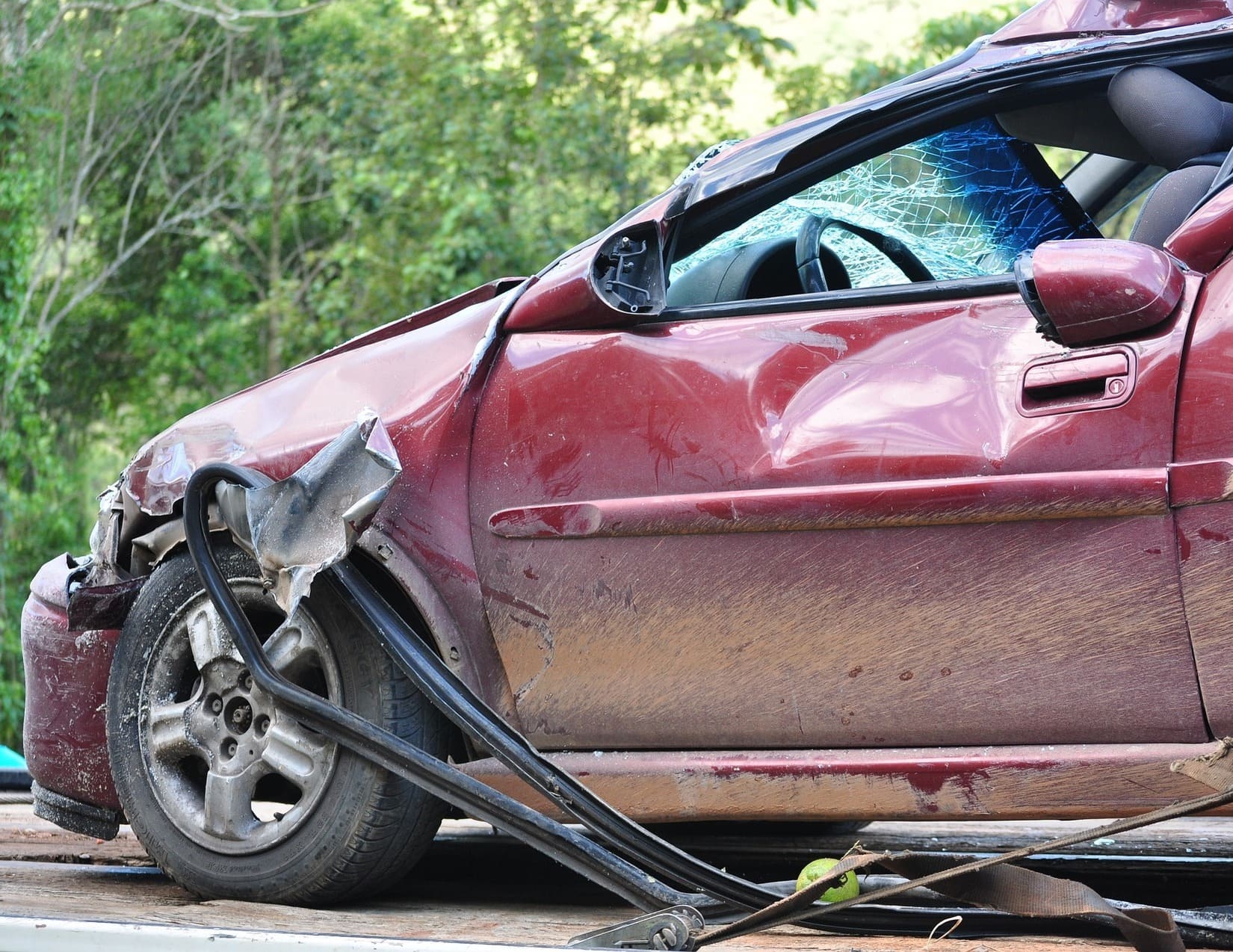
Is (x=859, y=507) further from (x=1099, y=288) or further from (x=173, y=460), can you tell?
(x=173, y=460)

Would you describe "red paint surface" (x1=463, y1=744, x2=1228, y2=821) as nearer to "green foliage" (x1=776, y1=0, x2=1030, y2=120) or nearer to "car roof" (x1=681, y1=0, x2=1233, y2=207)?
"car roof" (x1=681, y1=0, x2=1233, y2=207)

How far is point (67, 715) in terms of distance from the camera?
3.03m

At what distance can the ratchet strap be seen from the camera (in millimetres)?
1961

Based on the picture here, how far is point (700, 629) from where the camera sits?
245 cm

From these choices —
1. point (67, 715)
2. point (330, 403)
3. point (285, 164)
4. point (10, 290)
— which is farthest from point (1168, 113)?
point (285, 164)

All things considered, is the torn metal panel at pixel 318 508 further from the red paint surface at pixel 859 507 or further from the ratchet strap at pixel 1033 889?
the ratchet strap at pixel 1033 889

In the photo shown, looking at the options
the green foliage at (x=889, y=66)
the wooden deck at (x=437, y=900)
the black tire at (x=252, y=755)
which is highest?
the green foliage at (x=889, y=66)

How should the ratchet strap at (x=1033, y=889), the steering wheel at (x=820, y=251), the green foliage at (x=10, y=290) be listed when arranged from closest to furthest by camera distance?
the ratchet strap at (x=1033, y=889)
the steering wheel at (x=820, y=251)
the green foliage at (x=10, y=290)

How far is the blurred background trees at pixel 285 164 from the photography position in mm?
12023

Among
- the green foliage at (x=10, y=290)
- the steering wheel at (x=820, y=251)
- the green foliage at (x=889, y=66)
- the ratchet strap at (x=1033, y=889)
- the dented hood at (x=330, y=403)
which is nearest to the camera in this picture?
the ratchet strap at (x=1033, y=889)

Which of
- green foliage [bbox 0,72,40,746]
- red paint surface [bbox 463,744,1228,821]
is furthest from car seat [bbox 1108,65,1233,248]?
green foliage [bbox 0,72,40,746]

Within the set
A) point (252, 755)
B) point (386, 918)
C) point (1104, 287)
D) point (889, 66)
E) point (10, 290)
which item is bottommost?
point (386, 918)

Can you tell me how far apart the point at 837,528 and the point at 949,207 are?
98 cm

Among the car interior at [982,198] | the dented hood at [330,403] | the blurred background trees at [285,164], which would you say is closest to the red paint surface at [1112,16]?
the car interior at [982,198]
